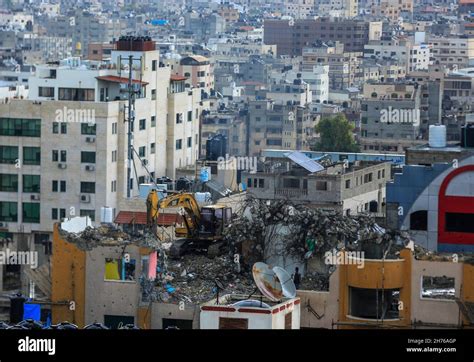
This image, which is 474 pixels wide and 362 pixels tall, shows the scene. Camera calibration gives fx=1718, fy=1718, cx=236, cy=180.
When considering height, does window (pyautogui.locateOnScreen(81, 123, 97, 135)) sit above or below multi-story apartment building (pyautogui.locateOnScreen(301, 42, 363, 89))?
above

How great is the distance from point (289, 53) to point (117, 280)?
115 meters

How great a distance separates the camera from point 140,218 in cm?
2641

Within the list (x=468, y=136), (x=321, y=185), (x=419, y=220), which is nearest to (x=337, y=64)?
(x=321, y=185)

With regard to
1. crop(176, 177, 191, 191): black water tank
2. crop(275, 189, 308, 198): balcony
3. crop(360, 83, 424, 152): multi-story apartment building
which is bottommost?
crop(360, 83, 424, 152): multi-story apartment building

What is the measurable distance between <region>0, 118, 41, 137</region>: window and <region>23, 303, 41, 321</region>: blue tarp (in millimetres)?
17513

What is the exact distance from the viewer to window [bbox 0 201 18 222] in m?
32.6

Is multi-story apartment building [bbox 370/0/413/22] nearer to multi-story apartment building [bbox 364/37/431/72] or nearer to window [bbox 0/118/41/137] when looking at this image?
multi-story apartment building [bbox 364/37/431/72]

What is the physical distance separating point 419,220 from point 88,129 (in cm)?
1347

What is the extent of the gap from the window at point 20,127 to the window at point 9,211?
1333 millimetres

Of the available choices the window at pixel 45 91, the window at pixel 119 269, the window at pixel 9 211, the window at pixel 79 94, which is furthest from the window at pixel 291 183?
the window at pixel 119 269

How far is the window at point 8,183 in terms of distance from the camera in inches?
1286

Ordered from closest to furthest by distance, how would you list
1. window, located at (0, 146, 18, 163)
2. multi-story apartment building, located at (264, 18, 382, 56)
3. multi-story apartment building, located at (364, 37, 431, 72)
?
window, located at (0, 146, 18, 163), multi-story apartment building, located at (364, 37, 431, 72), multi-story apartment building, located at (264, 18, 382, 56)

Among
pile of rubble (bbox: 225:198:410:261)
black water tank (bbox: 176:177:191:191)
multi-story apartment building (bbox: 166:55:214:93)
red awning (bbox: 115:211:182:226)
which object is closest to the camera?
pile of rubble (bbox: 225:198:410:261)

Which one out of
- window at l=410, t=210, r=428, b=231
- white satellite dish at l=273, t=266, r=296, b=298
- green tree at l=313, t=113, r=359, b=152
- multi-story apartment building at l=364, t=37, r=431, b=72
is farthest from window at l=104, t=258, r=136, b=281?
multi-story apartment building at l=364, t=37, r=431, b=72
